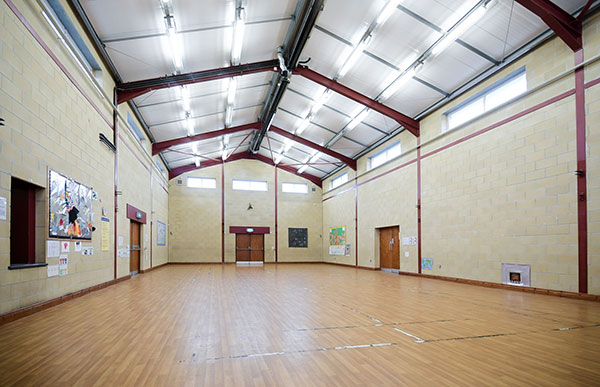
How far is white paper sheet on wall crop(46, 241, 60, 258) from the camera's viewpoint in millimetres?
6193

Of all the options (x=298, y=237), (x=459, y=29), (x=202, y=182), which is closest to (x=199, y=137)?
(x=202, y=182)

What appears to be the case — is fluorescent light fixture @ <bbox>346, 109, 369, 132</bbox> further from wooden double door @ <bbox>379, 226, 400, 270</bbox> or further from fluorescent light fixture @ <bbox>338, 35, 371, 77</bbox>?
wooden double door @ <bbox>379, 226, 400, 270</bbox>

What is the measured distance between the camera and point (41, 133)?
6.02m

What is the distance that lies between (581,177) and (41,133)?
1035 centimetres

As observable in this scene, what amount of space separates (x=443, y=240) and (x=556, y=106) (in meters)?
5.27

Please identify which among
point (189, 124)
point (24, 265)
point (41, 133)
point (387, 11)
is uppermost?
point (387, 11)

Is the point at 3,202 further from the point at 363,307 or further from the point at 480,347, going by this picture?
the point at 480,347

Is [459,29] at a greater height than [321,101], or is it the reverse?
[459,29]

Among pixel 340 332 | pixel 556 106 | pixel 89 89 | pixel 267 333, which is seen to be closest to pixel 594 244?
pixel 556 106

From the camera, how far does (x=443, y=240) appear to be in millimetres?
11805

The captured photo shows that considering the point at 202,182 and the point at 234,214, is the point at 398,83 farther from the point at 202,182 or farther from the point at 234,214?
the point at 202,182

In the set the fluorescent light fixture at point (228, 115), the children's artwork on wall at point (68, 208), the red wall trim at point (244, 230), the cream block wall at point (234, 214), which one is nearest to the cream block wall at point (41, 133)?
the children's artwork on wall at point (68, 208)

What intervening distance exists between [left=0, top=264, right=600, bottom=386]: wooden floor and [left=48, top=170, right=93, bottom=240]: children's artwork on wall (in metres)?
1.41

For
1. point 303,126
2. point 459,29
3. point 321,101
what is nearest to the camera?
point 459,29
